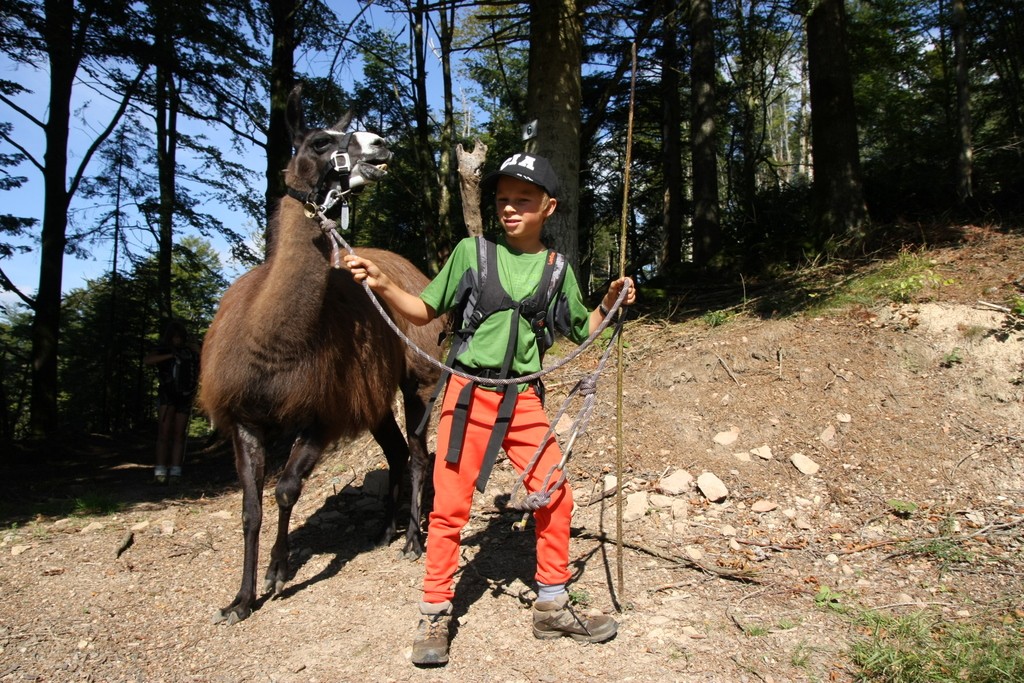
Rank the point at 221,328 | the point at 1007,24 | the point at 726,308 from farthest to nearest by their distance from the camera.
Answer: the point at 1007,24
the point at 726,308
the point at 221,328

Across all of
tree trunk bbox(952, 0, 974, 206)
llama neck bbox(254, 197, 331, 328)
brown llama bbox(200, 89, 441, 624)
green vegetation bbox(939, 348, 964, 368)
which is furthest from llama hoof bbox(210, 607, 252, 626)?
tree trunk bbox(952, 0, 974, 206)

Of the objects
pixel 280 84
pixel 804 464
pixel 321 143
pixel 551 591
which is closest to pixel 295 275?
pixel 321 143

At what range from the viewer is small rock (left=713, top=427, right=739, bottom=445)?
15.9ft

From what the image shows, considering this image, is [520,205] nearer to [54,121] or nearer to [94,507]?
[94,507]

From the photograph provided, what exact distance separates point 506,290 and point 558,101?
3.78 metres

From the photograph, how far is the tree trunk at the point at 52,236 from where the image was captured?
36.1ft

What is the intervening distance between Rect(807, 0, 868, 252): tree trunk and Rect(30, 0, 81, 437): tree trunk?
1078cm

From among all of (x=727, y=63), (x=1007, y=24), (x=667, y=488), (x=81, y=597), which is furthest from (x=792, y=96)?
(x=81, y=597)

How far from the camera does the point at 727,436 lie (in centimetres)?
490

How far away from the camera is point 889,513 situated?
13.1ft

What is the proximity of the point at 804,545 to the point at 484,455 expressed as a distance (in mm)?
2098

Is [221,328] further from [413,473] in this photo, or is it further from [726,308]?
[726,308]

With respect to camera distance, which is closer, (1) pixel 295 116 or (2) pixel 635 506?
(1) pixel 295 116

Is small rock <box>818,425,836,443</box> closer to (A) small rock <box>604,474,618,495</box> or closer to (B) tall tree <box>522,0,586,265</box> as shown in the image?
(A) small rock <box>604,474,618,495</box>
